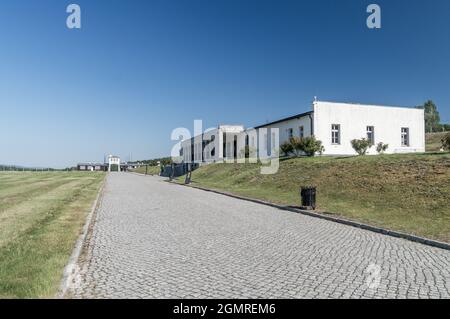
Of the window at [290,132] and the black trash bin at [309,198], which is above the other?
the window at [290,132]

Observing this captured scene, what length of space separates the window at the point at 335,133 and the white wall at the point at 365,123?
275 mm

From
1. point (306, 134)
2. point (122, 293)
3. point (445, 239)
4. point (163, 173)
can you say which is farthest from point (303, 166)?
point (163, 173)

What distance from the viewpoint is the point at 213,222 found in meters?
12.2

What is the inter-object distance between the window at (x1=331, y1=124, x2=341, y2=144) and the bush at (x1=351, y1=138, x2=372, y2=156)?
2.11 meters

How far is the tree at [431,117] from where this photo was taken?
294 ft

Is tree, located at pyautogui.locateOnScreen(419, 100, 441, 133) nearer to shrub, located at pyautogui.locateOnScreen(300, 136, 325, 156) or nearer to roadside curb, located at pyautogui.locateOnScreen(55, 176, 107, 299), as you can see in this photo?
shrub, located at pyautogui.locateOnScreen(300, 136, 325, 156)

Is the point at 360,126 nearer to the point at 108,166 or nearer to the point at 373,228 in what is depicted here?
the point at 373,228

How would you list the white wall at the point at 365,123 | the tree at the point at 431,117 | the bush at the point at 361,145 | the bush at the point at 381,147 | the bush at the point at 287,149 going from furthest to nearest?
the tree at the point at 431,117 < the bush at the point at 287,149 < the white wall at the point at 365,123 < the bush at the point at 381,147 < the bush at the point at 361,145

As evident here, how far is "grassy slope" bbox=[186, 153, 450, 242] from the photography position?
11994 millimetres

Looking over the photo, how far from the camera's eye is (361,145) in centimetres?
3331

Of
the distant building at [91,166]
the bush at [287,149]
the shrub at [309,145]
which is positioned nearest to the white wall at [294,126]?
the bush at [287,149]

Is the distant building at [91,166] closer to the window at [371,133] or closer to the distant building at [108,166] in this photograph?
the distant building at [108,166]

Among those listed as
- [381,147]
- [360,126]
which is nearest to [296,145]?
[360,126]

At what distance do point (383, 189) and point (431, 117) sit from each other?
280ft
